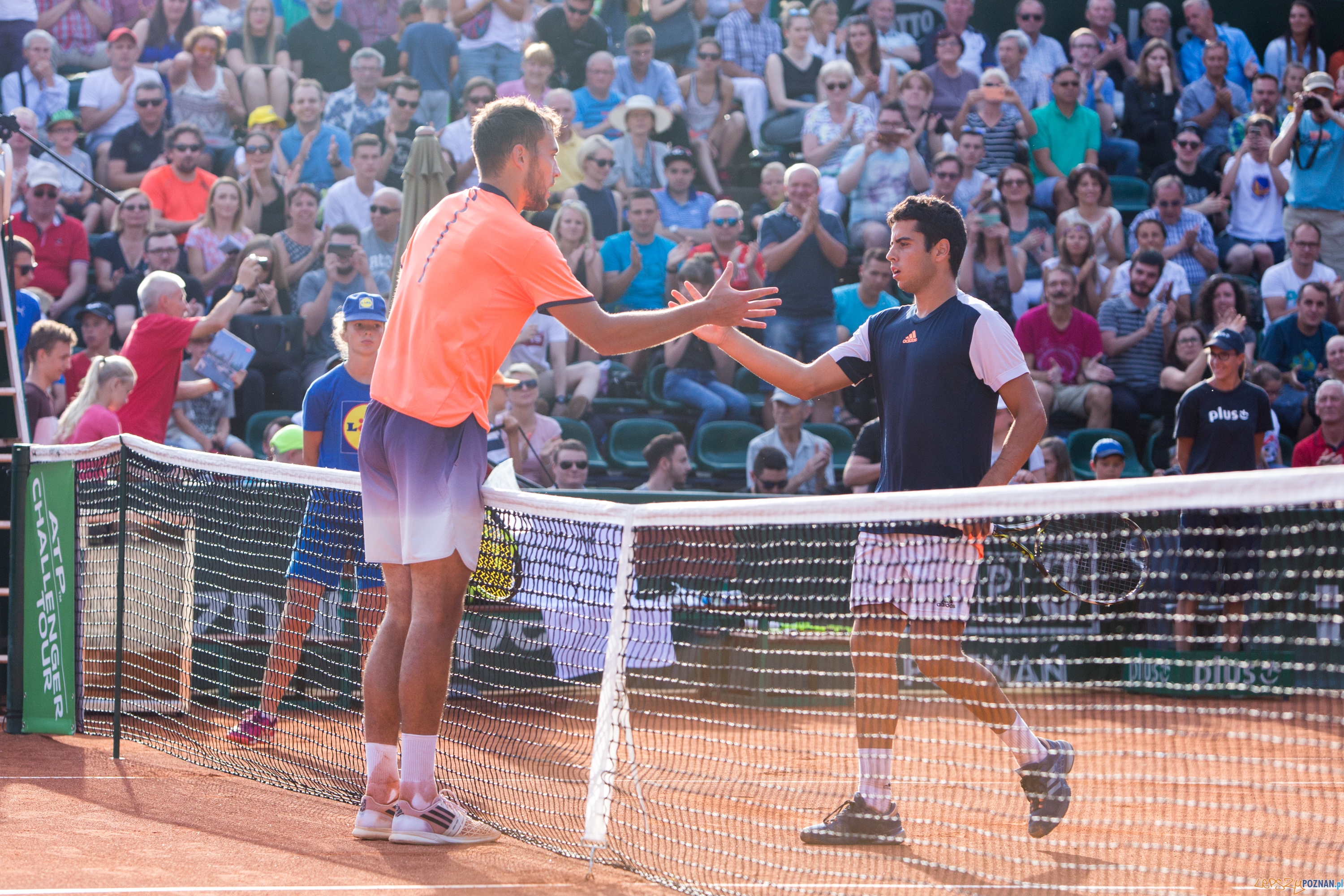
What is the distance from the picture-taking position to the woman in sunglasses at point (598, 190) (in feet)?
40.7

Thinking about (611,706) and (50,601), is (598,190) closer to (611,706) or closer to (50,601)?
(50,601)

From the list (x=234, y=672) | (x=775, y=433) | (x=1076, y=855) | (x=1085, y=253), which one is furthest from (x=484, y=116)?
(x=1085, y=253)

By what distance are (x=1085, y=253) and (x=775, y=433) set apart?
3862 mm

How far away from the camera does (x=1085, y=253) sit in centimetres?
1250

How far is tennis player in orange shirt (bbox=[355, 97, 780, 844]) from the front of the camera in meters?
4.47

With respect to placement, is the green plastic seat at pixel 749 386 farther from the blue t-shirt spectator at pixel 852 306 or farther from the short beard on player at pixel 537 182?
the short beard on player at pixel 537 182

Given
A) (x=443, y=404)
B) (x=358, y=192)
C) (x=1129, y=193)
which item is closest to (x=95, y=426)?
(x=443, y=404)

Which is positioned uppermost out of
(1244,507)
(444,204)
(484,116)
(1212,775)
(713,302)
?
(484,116)

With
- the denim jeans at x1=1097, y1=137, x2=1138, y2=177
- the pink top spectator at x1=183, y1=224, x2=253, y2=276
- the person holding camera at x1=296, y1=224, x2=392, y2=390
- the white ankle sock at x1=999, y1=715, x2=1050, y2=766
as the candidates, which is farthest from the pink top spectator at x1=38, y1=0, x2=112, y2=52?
the white ankle sock at x1=999, y1=715, x2=1050, y2=766

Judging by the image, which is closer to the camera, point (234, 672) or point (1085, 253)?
point (234, 672)

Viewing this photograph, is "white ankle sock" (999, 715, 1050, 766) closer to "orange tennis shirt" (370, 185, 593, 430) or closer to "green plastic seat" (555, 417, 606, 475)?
"orange tennis shirt" (370, 185, 593, 430)

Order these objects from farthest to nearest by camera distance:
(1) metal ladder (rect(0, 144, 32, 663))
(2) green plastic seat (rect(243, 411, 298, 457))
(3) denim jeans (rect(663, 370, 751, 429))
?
(3) denim jeans (rect(663, 370, 751, 429))
(2) green plastic seat (rect(243, 411, 298, 457))
(1) metal ladder (rect(0, 144, 32, 663))

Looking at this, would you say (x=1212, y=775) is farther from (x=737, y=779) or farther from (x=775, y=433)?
(x=775, y=433)

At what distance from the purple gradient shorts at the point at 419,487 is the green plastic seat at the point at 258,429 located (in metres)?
6.30
